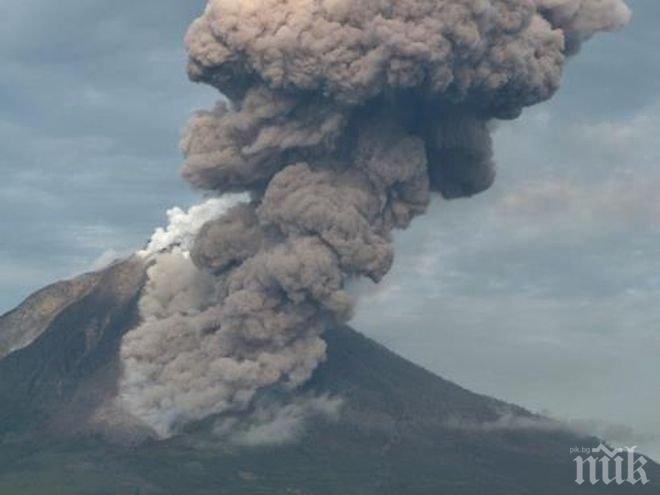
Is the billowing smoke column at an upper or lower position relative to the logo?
upper

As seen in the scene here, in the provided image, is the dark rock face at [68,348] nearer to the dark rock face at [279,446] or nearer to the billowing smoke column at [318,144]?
the dark rock face at [279,446]

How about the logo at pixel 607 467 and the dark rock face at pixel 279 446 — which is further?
the logo at pixel 607 467

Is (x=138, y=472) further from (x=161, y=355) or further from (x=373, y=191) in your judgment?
(x=373, y=191)

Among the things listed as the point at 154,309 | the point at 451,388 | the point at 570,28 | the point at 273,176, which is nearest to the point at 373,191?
the point at 273,176

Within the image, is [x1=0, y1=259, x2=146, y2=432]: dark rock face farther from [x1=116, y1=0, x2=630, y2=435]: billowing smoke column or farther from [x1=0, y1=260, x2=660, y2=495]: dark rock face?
[x1=116, y1=0, x2=630, y2=435]: billowing smoke column

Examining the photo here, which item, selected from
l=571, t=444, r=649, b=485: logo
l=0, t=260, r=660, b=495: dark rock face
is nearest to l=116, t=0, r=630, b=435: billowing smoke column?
l=0, t=260, r=660, b=495: dark rock face

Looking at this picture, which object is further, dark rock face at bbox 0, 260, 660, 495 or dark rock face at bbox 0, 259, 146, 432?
dark rock face at bbox 0, 259, 146, 432

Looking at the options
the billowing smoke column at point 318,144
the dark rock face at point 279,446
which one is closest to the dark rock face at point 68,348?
the dark rock face at point 279,446
